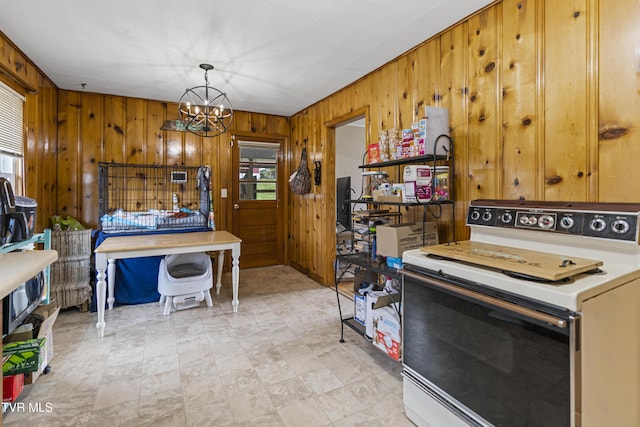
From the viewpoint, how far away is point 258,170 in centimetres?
494

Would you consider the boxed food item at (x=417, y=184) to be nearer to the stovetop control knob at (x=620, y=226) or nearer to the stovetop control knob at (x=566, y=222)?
the stovetop control knob at (x=566, y=222)

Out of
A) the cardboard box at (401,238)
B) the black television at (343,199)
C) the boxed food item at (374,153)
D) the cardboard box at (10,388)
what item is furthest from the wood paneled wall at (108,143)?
the cardboard box at (401,238)

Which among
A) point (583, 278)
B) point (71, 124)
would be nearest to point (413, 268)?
point (583, 278)

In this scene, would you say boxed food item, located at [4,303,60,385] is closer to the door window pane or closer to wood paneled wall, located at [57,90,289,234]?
wood paneled wall, located at [57,90,289,234]

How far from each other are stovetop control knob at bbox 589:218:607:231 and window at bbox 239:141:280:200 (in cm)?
417

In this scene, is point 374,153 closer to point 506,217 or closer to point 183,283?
point 506,217

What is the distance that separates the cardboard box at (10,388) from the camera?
5.53 feet

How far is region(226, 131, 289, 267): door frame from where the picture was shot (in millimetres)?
4646

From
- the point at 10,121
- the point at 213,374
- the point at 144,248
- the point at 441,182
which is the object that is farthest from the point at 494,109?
the point at 10,121

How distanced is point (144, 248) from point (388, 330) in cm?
211

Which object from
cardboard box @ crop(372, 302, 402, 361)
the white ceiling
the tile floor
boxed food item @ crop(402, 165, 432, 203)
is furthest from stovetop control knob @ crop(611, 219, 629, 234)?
the white ceiling

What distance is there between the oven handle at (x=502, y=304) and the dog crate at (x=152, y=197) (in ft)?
10.2

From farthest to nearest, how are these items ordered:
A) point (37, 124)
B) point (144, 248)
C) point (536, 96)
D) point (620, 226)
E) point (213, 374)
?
point (37, 124) < point (144, 248) < point (213, 374) < point (536, 96) < point (620, 226)

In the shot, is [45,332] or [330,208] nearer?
[45,332]
